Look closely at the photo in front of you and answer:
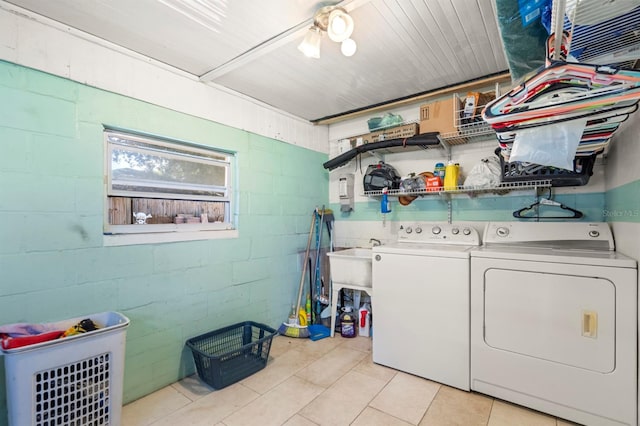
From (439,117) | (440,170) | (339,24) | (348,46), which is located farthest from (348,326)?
(339,24)

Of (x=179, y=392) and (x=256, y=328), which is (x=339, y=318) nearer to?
(x=256, y=328)

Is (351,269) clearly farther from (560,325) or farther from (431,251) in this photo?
(560,325)

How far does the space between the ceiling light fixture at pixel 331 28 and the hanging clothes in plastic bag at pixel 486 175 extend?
1.47 meters

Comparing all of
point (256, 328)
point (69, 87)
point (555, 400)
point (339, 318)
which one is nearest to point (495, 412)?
point (555, 400)

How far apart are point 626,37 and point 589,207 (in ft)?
5.69

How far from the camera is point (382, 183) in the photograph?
2916mm

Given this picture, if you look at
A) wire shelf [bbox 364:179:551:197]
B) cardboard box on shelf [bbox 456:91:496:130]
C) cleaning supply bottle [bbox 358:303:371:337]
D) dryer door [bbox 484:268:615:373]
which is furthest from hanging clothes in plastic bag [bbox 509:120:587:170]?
cleaning supply bottle [bbox 358:303:371:337]

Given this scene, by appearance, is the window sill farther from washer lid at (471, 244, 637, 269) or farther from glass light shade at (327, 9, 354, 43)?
washer lid at (471, 244, 637, 269)

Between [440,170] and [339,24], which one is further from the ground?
[339,24]

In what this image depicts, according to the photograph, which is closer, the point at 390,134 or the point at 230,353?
the point at 230,353

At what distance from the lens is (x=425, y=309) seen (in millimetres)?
2166

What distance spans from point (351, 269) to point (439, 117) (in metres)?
1.58

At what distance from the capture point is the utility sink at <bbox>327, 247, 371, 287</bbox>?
108 inches

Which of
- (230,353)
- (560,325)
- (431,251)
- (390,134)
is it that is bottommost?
(230,353)
